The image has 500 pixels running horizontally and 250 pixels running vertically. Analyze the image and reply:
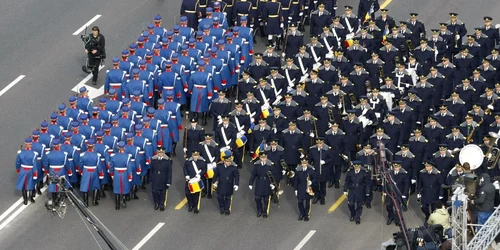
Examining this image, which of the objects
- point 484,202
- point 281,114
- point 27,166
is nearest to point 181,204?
point 281,114

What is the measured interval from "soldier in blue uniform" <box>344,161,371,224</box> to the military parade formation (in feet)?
0.16

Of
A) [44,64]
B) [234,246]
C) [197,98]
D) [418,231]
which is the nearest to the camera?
[418,231]

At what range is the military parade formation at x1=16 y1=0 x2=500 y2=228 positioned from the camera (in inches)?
2635

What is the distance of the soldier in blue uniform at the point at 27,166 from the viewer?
2638 inches

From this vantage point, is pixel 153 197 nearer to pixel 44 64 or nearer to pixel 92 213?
pixel 92 213

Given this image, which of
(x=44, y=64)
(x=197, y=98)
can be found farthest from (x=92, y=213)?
(x=44, y=64)

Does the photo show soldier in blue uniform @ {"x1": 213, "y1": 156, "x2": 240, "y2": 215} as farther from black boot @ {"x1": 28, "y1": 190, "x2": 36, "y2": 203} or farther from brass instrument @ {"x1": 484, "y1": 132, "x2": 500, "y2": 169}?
brass instrument @ {"x1": 484, "y1": 132, "x2": 500, "y2": 169}

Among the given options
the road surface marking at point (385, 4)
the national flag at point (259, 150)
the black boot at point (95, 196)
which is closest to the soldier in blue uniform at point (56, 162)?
the black boot at point (95, 196)

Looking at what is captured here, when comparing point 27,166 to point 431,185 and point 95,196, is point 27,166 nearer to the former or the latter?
point 95,196

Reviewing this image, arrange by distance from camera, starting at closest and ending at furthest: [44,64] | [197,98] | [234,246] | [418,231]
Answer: [418,231] → [234,246] → [197,98] → [44,64]

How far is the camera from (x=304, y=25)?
261 feet

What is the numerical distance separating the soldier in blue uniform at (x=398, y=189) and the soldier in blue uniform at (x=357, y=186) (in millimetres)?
839

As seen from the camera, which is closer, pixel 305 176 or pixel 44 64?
pixel 305 176

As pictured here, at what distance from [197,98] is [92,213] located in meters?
7.05
